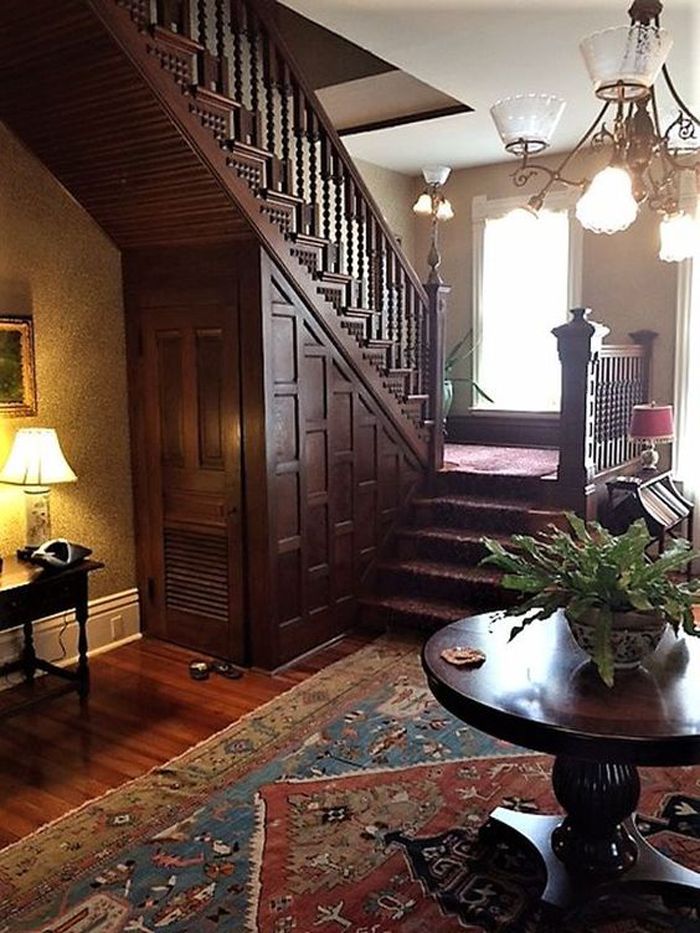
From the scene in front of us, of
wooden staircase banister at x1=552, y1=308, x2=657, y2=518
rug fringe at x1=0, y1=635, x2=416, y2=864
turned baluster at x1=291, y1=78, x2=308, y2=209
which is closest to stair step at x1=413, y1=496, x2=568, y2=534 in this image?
wooden staircase banister at x1=552, y1=308, x2=657, y2=518

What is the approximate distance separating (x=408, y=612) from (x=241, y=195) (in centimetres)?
243

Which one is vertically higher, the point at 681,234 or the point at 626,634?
the point at 681,234

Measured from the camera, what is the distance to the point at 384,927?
2.33 m

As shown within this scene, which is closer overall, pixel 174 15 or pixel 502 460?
pixel 174 15

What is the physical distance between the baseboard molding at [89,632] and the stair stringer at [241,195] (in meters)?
1.85

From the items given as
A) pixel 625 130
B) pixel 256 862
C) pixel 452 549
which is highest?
pixel 625 130

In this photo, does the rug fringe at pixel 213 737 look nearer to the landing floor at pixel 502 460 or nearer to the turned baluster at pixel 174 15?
the landing floor at pixel 502 460

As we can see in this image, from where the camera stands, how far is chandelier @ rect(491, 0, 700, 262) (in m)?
2.37

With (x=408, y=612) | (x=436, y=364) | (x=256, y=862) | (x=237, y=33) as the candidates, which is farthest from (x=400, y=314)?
(x=256, y=862)

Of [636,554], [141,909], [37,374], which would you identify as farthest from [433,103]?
[141,909]

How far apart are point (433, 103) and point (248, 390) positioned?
2.65m

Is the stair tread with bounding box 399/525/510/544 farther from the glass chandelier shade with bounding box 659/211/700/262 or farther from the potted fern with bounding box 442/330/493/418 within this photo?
the glass chandelier shade with bounding box 659/211/700/262

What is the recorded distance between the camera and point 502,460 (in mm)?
6004

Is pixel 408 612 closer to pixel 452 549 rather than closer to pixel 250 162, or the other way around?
pixel 452 549
